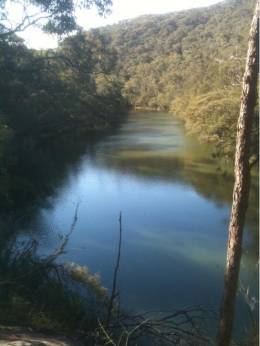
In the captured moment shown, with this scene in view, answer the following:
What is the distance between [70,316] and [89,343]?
1134 mm

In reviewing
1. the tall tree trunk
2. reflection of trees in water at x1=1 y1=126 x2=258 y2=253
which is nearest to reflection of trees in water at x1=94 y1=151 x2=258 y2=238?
reflection of trees in water at x1=1 y1=126 x2=258 y2=253

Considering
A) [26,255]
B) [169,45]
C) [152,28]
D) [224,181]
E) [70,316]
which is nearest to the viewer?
[70,316]

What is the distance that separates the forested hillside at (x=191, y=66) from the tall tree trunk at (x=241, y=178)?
51.3ft

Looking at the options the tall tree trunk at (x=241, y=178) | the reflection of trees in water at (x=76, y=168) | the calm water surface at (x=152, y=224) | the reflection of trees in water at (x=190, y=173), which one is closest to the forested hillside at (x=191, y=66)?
the reflection of trees in water at (x=190, y=173)

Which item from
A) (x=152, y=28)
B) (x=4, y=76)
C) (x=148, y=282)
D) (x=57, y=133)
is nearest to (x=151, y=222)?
(x=148, y=282)

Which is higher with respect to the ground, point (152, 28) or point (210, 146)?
point (152, 28)

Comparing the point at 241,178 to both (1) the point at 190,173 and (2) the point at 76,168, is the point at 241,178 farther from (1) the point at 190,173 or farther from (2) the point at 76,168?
(2) the point at 76,168

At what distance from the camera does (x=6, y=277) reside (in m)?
5.61

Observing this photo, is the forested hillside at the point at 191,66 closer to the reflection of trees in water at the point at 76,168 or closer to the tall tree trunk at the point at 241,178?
the reflection of trees in water at the point at 76,168

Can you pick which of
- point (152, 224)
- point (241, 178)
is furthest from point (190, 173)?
point (241, 178)

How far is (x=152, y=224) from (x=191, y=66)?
46.3 meters

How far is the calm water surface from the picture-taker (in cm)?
→ 873

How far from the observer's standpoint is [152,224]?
1248cm

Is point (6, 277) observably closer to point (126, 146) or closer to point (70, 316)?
point (70, 316)
